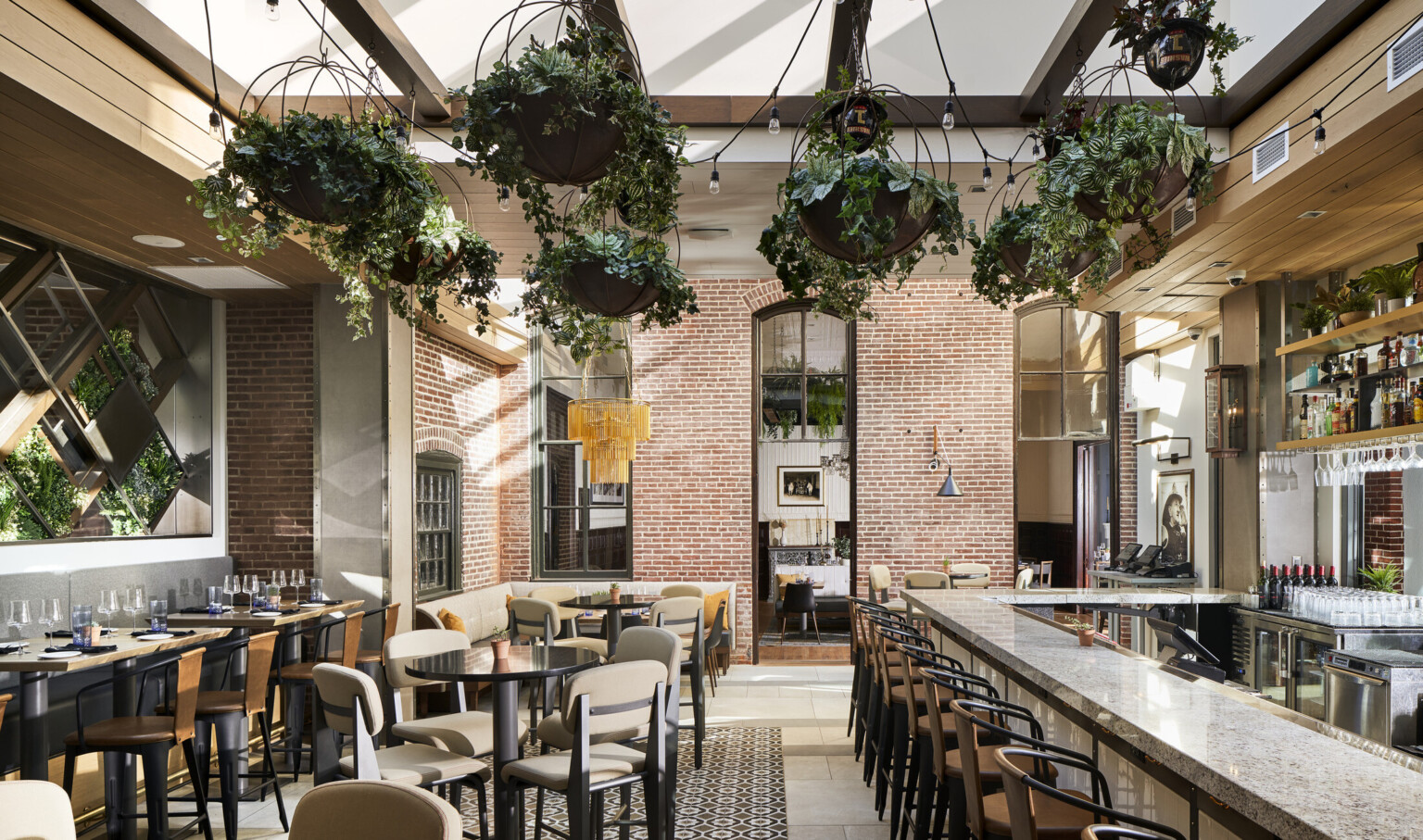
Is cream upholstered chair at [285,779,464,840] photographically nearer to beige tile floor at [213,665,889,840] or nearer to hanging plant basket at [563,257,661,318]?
hanging plant basket at [563,257,661,318]

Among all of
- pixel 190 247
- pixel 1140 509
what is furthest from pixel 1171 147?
pixel 1140 509

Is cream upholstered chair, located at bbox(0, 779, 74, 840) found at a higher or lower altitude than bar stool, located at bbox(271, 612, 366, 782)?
higher

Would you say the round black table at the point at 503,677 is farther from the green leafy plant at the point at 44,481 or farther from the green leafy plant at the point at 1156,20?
the green leafy plant at the point at 1156,20

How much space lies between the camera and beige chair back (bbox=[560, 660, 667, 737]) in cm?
385

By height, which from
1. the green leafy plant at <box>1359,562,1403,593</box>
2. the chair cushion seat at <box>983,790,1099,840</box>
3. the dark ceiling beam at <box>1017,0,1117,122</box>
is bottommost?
the chair cushion seat at <box>983,790,1099,840</box>

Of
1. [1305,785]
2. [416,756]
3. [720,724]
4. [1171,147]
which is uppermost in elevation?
[1171,147]

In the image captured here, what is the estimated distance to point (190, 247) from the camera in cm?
569

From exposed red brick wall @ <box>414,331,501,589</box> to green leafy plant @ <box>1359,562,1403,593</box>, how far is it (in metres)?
6.93

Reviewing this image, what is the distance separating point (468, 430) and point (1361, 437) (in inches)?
287

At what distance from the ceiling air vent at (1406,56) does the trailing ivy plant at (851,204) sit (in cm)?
169

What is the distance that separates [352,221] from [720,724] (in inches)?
206

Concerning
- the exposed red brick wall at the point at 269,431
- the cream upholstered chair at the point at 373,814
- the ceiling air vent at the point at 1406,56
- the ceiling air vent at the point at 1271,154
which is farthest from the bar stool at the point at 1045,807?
the exposed red brick wall at the point at 269,431

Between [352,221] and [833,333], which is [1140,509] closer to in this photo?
[833,333]

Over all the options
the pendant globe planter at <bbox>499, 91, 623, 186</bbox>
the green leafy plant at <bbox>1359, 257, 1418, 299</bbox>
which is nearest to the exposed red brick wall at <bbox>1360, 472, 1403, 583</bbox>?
the green leafy plant at <bbox>1359, 257, 1418, 299</bbox>
